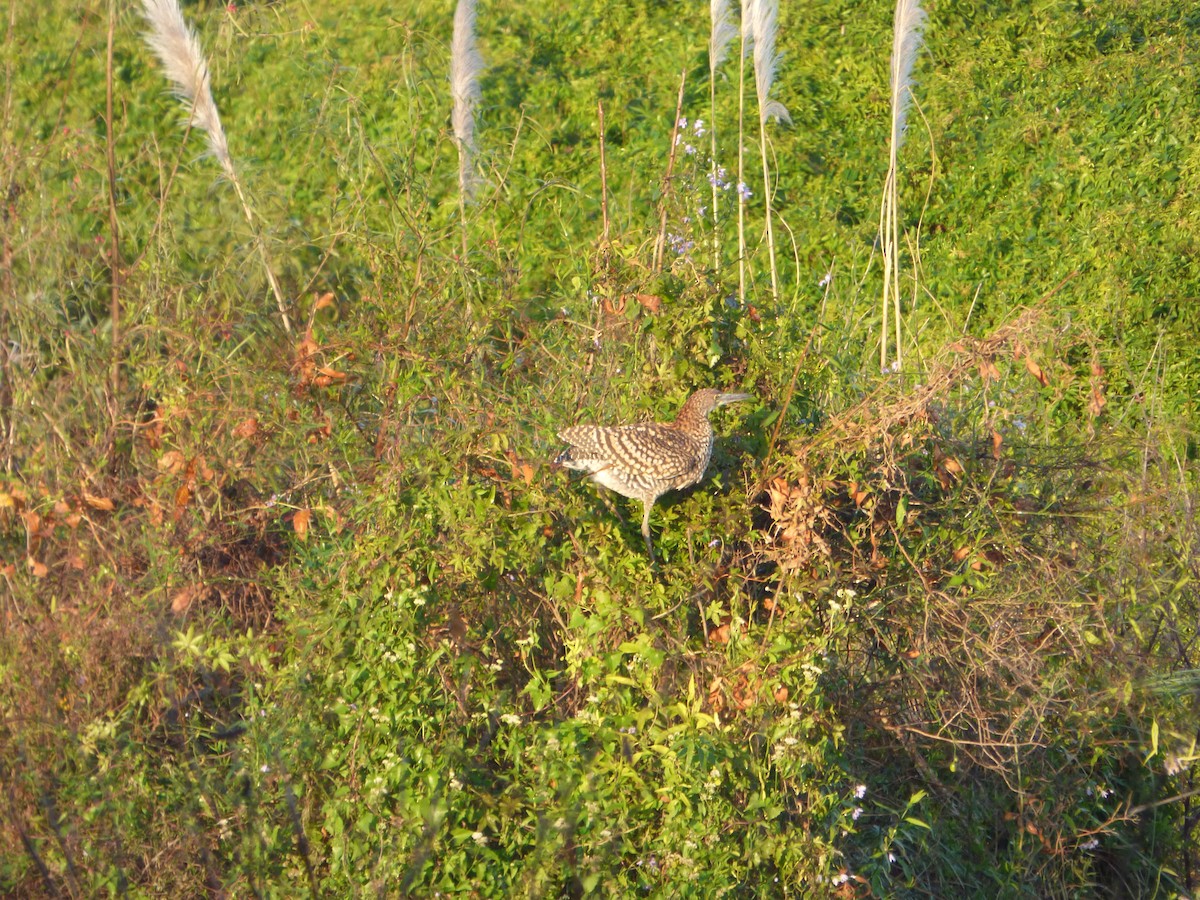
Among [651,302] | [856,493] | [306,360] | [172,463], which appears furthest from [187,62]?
[856,493]

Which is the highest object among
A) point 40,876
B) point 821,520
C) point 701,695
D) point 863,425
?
point 863,425

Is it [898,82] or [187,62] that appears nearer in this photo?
[187,62]

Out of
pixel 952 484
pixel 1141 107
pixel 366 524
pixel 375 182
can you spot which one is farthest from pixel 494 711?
pixel 1141 107

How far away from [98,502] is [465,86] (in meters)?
2.50

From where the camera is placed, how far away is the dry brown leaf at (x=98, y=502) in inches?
201

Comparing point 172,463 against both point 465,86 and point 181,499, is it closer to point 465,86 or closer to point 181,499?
point 181,499

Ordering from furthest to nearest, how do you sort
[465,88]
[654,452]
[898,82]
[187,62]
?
[898,82] → [465,88] → [187,62] → [654,452]

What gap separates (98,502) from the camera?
16.8ft

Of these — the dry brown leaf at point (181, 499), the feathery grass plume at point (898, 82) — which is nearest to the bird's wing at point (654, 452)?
the dry brown leaf at point (181, 499)

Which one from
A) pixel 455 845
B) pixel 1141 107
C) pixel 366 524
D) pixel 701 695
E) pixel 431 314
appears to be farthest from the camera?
pixel 1141 107

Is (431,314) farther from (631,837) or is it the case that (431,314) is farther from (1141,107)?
(1141,107)

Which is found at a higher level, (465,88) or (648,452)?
(465,88)

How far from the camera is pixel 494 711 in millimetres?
4211

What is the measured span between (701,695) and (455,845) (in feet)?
2.81
